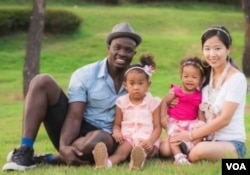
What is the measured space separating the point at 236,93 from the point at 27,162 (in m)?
1.86

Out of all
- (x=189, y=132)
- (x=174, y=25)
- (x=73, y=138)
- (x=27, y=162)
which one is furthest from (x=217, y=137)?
(x=174, y=25)

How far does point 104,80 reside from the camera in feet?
20.3

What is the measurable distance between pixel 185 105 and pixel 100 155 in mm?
985

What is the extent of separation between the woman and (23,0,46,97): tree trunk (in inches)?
409

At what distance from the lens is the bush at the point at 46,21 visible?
83.3ft

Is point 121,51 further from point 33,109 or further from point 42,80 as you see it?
point 33,109

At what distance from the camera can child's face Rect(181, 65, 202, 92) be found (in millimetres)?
6090

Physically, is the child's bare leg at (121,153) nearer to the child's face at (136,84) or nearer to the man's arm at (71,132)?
the man's arm at (71,132)

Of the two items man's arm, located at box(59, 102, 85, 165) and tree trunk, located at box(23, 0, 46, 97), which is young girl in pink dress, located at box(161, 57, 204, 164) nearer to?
man's arm, located at box(59, 102, 85, 165)

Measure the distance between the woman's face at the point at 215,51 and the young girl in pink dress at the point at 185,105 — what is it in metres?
0.21

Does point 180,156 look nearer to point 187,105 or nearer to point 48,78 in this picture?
point 187,105

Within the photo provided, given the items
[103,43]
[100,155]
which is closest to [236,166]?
[100,155]

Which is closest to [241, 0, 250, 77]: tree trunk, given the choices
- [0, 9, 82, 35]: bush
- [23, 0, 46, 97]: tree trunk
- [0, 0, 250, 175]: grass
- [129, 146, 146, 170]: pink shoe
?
[0, 0, 250, 175]: grass

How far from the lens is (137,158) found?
18.5 feet
